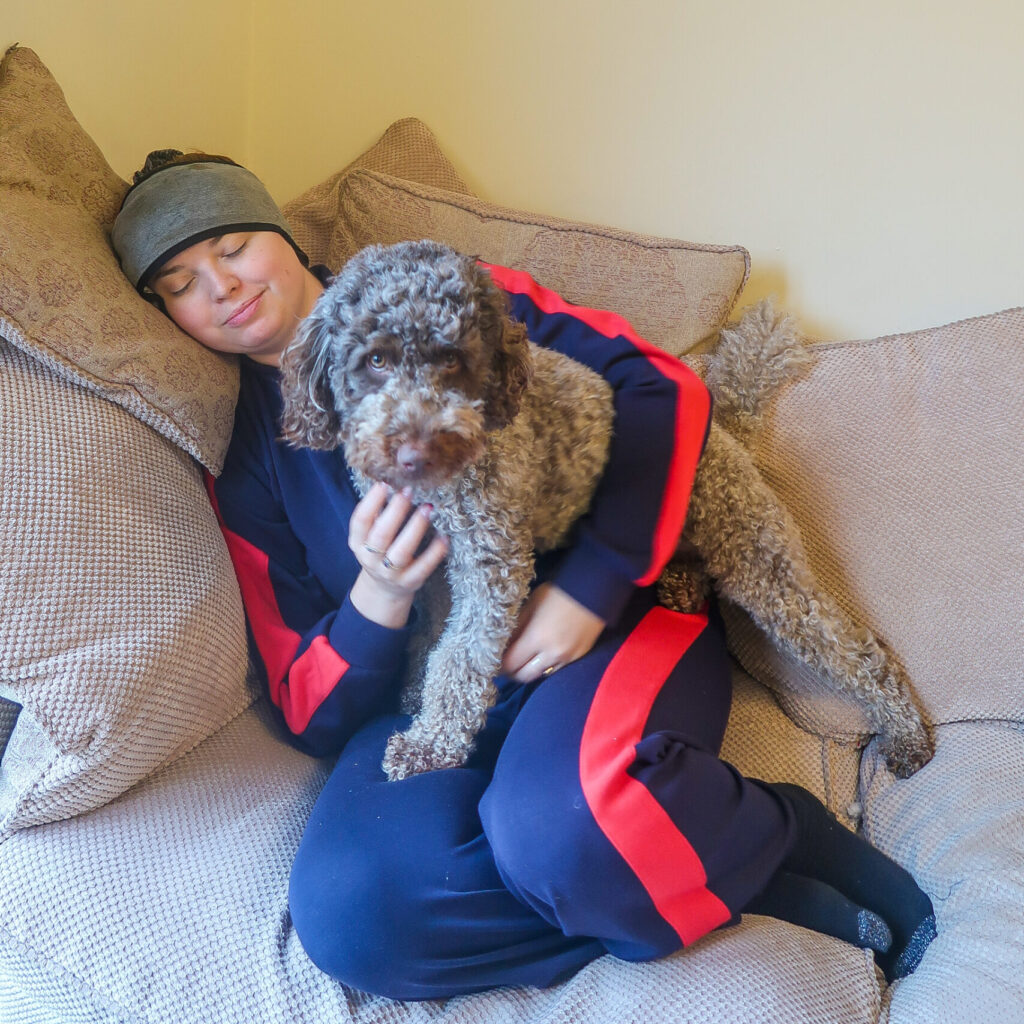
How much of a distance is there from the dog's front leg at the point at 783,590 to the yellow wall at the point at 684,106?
2.23ft

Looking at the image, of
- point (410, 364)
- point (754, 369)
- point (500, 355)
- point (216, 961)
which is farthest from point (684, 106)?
point (216, 961)

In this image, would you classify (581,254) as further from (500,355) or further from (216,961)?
(216,961)

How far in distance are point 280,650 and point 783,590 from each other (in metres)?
0.98

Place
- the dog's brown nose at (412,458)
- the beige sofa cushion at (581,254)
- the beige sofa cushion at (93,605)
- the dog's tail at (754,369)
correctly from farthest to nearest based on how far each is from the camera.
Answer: the beige sofa cushion at (581,254) → the dog's tail at (754,369) → the beige sofa cushion at (93,605) → the dog's brown nose at (412,458)

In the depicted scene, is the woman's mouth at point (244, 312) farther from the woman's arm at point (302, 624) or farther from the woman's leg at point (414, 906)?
the woman's leg at point (414, 906)

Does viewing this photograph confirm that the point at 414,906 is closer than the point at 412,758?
Yes

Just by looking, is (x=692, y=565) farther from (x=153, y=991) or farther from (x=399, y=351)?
(x=153, y=991)

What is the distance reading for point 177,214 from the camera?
1.48 meters

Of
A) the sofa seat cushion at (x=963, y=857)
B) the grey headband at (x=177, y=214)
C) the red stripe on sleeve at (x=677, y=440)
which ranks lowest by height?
the sofa seat cushion at (x=963, y=857)

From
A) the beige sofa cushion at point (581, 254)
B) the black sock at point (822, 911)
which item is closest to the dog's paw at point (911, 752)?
the black sock at point (822, 911)

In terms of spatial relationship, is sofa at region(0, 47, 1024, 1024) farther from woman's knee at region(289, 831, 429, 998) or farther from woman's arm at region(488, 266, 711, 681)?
woman's arm at region(488, 266, 711, 681)

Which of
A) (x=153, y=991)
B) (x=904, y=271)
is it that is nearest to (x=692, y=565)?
(x=904, y=271)

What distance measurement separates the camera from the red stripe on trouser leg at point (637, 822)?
3.91ft

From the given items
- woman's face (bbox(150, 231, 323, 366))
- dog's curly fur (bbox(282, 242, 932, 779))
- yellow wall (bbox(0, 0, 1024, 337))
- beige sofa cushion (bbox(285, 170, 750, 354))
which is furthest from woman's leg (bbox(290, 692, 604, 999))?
yellow wall (bbox(0, 0, 1024, 337))
